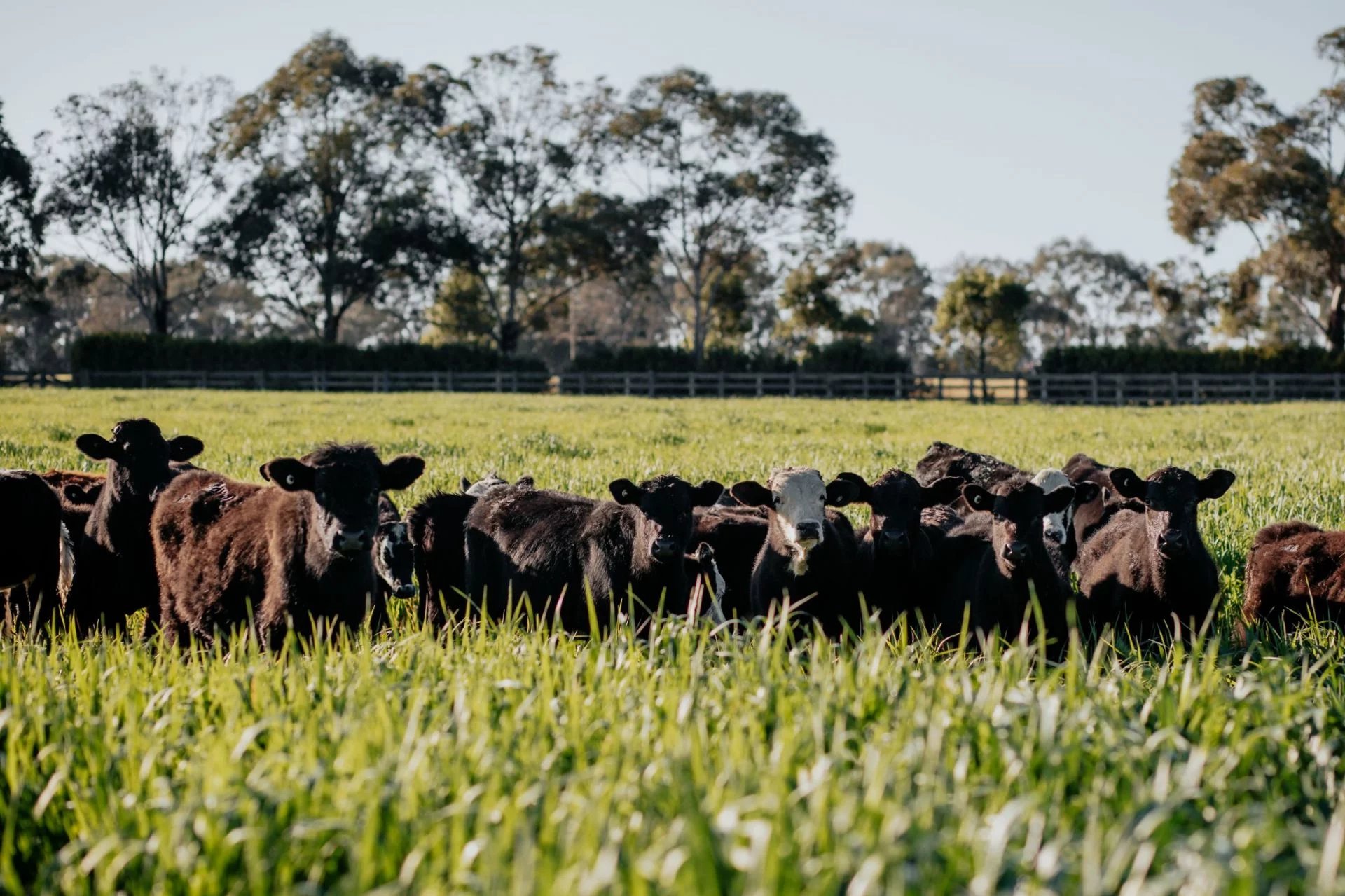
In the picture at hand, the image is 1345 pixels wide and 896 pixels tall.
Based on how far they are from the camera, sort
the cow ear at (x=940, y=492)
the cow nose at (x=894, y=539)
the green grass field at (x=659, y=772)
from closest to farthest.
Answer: the green grass field at (x=659, y=772), the cow nose at (x=894, y=539), the cow ear at (x=940, y=492)

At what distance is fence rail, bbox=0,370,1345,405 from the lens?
4619 cm

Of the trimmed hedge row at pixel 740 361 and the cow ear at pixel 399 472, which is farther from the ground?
the trimmed hedge row at pixel 740 361

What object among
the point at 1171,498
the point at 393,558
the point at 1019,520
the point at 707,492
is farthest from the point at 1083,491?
the point at 393,558

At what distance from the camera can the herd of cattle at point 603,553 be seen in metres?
6.50

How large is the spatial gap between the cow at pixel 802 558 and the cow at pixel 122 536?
3514 millimetres

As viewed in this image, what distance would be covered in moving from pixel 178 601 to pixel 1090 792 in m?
5.22

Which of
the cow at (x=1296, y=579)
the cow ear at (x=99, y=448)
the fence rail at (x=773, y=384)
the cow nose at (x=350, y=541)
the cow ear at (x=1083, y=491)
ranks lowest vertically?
A: the cow at (x=1296, y=579)

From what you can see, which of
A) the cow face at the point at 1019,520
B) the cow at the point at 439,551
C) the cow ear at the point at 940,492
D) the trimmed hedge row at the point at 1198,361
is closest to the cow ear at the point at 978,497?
the cow face at the point at 1019,520

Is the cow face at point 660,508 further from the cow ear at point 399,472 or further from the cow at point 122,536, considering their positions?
the cow at point 122,536

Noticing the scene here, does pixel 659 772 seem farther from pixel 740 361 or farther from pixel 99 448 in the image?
pixel 740 361

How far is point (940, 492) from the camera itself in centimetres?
801

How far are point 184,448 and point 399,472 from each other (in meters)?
2.41

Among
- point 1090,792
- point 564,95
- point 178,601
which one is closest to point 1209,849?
point 1090,792

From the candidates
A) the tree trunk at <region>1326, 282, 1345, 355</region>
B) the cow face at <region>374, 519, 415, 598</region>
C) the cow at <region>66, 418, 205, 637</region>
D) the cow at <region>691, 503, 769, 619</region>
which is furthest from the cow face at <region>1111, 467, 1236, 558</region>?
the tree trunk at <region>1326, 282, 1345, 355</region>
